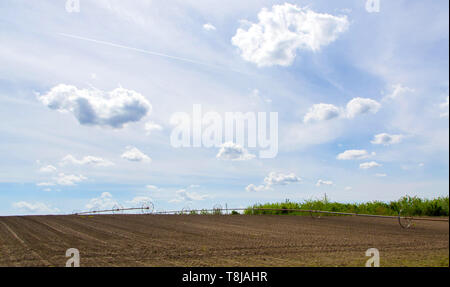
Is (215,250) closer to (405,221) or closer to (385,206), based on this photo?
(405,221)

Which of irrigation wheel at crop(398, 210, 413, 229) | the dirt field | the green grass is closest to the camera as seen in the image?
the dirt field

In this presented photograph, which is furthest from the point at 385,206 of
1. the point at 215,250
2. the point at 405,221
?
the point at 215,250

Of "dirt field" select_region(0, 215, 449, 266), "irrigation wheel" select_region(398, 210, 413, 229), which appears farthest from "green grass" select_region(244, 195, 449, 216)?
"dirt field" select_region(0, 215, 449, 266)

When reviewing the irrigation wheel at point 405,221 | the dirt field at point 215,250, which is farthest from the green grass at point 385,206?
the dirt field at point 215,250

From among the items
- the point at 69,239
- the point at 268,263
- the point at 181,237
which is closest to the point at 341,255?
the point at 268,263

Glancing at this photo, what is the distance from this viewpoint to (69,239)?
11656 mm

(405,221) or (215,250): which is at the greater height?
(215,250)

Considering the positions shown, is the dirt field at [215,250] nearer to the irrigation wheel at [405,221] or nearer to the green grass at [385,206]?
the irrigation wheel at [405,221]

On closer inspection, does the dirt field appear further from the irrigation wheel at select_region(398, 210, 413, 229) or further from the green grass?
the green grass

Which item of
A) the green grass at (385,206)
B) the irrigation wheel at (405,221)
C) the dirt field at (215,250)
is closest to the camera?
the dirt field at (215,250)

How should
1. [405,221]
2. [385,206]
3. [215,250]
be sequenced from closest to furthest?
[215,250]
[405,221]
[385,206]

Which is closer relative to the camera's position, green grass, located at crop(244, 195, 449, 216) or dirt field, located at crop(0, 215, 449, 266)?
dirt field, located at crop(0, 215, 449, 266)

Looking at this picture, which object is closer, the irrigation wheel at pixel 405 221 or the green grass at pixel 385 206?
the irrigation wheel at pixel 405 221
